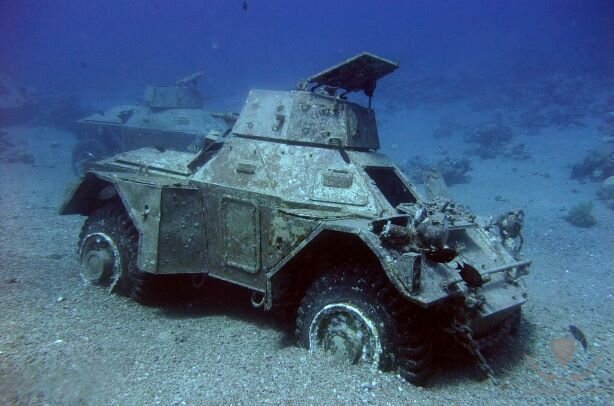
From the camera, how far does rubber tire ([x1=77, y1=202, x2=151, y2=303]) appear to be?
5.33 m

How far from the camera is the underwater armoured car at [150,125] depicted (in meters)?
14.7

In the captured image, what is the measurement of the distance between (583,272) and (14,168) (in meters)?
19.1

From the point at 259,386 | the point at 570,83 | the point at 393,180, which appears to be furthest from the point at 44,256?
the point at 570,83

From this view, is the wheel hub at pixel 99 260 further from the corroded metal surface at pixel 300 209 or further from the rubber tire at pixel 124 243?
the corroded metal surface at pixel 300 209

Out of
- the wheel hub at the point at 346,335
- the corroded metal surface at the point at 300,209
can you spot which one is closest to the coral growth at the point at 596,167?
the corroded metal surface at the point at 300,209

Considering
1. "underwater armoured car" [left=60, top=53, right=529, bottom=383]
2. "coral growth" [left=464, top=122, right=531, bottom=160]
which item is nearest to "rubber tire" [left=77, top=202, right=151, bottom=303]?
"underwater armoured car" [left=60, top=53, right=529, bottom=383]

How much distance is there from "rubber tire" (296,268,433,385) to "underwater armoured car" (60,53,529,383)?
0.4 inches

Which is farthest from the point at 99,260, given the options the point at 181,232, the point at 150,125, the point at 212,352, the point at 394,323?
the point at 150,125

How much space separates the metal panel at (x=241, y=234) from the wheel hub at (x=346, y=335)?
1038mm

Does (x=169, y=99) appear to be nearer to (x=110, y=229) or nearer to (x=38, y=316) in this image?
(x=110, y=229)

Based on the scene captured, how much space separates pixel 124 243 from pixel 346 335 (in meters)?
3.32

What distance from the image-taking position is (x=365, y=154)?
5.25 meters

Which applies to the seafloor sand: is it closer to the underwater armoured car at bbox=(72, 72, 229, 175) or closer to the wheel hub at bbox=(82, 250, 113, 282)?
the wheel hub at bbox=(82, 250, 113, 282)

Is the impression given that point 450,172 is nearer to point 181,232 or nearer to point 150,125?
point 150,125
